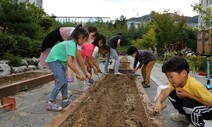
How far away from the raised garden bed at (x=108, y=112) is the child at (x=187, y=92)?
15.6 inches

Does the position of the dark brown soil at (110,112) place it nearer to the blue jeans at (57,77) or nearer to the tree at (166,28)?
the blue jeans at (57,77)

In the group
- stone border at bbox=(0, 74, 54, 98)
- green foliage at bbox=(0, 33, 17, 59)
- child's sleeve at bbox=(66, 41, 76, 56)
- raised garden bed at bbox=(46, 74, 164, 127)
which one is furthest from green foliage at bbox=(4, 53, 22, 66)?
child's sleeve at bbox=(66, 41, 76, 56)

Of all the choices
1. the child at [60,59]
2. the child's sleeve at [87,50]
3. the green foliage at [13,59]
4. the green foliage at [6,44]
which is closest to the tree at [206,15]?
the green foliage at [6,44]

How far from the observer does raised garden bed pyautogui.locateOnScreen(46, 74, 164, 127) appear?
4.18 meters

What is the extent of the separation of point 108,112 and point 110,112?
3 cm

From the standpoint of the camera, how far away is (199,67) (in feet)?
45.6

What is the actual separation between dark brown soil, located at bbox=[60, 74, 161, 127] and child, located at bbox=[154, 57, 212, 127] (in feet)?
1.56

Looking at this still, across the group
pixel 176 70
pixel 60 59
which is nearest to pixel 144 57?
pixel 60 59

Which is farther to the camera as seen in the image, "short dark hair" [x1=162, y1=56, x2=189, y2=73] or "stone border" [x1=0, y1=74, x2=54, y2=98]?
"stone border" [x1=0, y1=74, x2=54, y2=98]

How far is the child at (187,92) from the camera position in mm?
3643

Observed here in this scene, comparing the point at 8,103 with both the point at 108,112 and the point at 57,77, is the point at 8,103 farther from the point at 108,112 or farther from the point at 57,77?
the point at 108,112

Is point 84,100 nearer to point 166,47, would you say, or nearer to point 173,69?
point 173,69

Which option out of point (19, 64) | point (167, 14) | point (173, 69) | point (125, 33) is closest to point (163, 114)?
point (173, 69)

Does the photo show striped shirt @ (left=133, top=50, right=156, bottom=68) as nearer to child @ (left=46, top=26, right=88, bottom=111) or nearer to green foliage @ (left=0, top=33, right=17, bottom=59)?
child @ (left=46, top=26, right=88, bottom=111)
